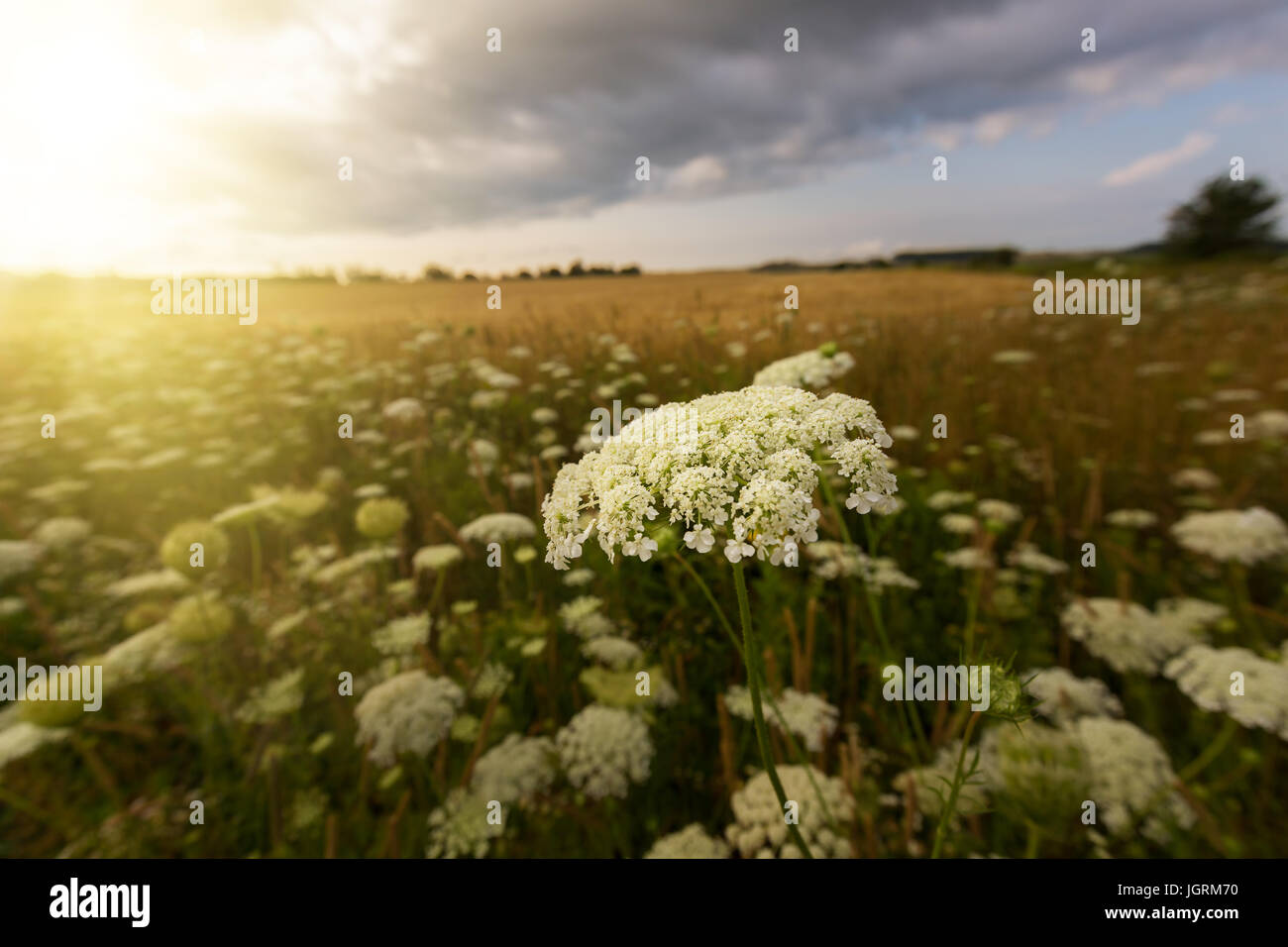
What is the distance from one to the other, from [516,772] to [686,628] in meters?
1.35

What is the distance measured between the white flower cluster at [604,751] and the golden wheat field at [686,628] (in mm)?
19

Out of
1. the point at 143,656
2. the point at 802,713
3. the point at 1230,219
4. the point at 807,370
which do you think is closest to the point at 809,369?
the point at 807,370

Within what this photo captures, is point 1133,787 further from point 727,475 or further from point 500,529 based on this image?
point 500,529

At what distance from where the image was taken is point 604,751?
7.80ft

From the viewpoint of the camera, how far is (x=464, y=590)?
13.3 feet

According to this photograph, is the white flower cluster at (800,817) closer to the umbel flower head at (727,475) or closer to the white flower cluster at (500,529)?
the umbel flower head at (727,475)

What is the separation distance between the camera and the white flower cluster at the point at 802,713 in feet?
7.64

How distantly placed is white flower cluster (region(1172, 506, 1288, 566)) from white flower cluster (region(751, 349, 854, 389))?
124 inches

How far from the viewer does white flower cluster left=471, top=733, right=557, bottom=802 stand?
2.33 m

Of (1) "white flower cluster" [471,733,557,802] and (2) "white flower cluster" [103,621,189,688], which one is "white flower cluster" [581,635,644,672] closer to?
(1) "white flower cluster" [471,733,557,802]

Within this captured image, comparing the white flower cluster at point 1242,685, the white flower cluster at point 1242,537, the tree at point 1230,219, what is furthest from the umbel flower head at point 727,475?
the tree at point 1230,219

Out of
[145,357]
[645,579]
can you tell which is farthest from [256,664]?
[145,357]

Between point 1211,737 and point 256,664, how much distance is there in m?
5.86

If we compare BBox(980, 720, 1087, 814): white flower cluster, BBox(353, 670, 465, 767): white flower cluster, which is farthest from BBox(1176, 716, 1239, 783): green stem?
BBox(353, 670, 465, 767): white flower cluster
